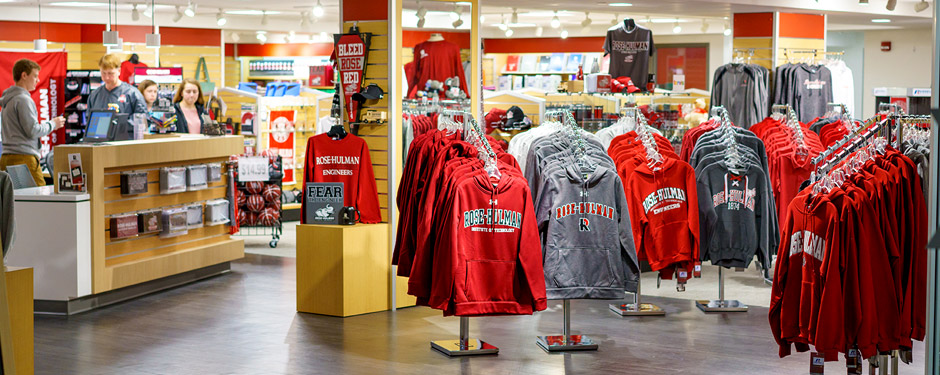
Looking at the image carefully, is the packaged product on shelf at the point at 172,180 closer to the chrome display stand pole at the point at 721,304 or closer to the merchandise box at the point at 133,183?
the merchandise box at the point at 133,183

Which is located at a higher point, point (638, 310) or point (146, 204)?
point (146, 204)

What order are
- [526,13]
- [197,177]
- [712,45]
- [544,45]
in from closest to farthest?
[197,177] < [526,13] < [712,45] < [544,45]

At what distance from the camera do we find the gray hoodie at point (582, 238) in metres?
5.41

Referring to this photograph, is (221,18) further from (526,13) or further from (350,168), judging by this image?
(350,168)

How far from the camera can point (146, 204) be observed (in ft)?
24.9

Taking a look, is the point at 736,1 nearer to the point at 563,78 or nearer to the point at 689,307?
the point at 689,307

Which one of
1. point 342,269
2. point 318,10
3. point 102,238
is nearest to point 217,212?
point 102,238

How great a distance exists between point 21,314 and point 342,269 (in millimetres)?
2388

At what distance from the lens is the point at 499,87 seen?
667 inches

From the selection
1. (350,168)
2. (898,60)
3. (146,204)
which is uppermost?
(898,60)

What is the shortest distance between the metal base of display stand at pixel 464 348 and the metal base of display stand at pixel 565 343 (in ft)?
1.06

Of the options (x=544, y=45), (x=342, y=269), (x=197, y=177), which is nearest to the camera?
(x=342, y=269)

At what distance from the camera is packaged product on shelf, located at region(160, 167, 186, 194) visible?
25.2 feet

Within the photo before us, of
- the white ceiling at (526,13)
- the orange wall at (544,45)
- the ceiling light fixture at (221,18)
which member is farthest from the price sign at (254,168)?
the orange wall at (544,45)
